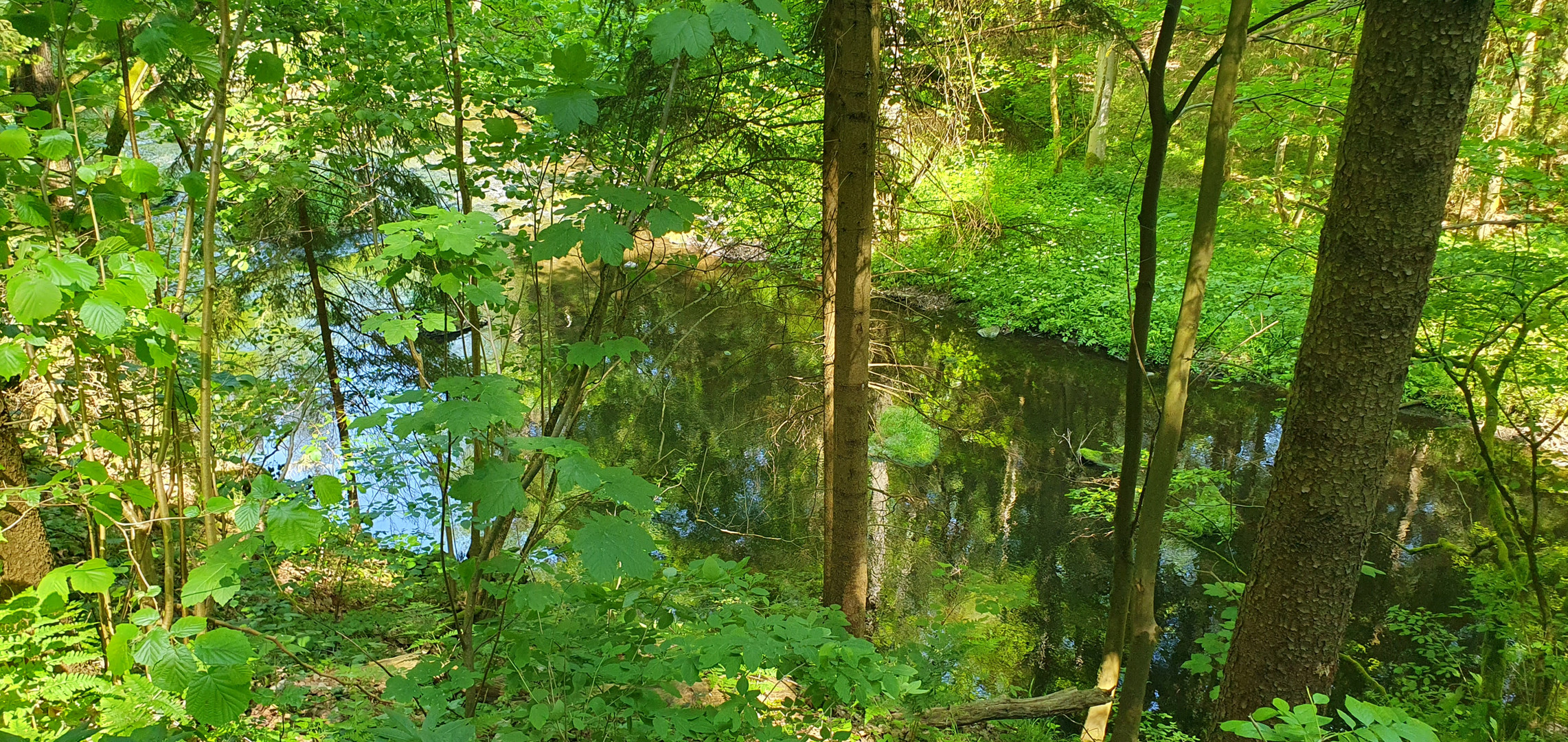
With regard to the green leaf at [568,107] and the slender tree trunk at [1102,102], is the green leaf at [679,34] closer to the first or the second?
the green leaf at [568,107]

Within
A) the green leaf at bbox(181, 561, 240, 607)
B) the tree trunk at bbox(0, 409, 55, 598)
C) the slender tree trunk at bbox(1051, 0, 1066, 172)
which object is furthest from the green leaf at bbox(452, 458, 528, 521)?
the slender tree trunk at bbox(1051, 0, 1066, 172)

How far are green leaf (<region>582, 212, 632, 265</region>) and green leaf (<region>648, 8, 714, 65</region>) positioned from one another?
1.21 ft

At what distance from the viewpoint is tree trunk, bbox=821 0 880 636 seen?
4.30 m

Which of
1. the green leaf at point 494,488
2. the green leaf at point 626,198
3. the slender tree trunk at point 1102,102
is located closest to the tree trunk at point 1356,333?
the green leaf at point 626,198

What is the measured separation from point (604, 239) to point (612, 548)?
663mm

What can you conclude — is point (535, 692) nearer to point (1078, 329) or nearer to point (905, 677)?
point (905, 677)

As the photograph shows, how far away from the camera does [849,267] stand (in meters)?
4.45

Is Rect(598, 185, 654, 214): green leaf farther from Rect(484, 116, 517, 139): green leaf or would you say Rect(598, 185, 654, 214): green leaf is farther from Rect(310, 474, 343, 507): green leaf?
Rect(310, 474, 343, 507): green leaf

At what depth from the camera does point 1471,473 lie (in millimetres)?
4980

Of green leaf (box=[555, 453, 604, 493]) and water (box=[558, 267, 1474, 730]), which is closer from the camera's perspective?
green leaf (box=[555, 453, 604, 493])

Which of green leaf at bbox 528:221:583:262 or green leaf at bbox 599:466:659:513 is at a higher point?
green leaf at bbox 528:221:583:262

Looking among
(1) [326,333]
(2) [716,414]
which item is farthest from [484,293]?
(2) [716,414]

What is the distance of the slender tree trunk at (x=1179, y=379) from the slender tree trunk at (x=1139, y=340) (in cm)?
10

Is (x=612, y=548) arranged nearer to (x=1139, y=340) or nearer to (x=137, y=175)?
(x=137, y=175)
